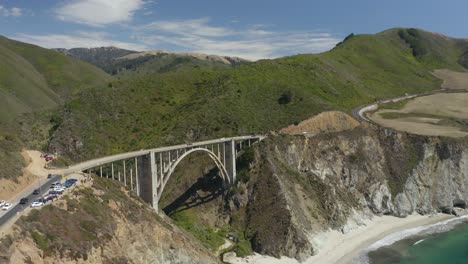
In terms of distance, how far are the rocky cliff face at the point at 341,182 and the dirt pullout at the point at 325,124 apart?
10.1 feet

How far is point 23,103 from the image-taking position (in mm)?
177000

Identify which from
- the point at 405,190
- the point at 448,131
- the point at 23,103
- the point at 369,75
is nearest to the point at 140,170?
the point at 405,190

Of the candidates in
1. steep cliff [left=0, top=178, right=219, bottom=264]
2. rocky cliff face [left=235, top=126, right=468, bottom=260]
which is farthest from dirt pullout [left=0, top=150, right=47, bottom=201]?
rocky cliff face [left=235, top=126, right=468, bottom=260]

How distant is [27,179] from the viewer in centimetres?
4659

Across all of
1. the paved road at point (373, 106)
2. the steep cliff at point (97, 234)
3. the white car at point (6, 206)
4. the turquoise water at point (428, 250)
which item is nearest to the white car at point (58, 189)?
the steep cliff at point (97, 234)

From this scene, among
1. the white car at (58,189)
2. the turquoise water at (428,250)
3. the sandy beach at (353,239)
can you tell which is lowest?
the turquoise water at (428,250)

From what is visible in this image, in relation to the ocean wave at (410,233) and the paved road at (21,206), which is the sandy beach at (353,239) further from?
the paved road at (21,206)

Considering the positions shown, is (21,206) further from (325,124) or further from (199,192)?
(325,124)

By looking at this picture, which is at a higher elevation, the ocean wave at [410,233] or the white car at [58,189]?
the white car at [58,189]

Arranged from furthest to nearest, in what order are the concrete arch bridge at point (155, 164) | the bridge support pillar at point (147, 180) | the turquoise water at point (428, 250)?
1. the turquoise water at point (428, 250)
2. the bridge support pillar at point (147, 180)
3. the concrete arch bridge at point (155, 164)

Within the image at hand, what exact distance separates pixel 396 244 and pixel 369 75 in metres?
129

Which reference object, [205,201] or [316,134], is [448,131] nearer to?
[316,134]

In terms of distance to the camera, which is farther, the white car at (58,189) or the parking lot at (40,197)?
the white car at (58,189)

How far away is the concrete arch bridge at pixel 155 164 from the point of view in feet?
180
